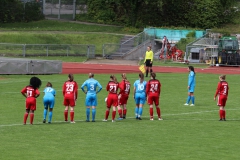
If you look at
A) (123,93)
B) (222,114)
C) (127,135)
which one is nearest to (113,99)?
(123,93)

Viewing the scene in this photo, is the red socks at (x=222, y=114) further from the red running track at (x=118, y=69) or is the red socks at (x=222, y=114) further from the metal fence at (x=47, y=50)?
the metal fence at (x=47, y=50)

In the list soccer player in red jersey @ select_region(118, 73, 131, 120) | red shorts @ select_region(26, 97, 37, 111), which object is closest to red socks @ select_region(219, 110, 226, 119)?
soccer player in red jersey @ select_region(118, 73, 131, 120)

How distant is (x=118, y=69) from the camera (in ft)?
172

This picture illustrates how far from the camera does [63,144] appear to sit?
20531mm

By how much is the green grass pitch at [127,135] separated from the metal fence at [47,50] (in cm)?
2374

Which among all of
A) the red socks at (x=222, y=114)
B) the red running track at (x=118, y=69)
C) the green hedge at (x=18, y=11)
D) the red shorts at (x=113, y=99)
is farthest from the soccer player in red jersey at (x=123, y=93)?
the green hedge at (x=18, y=11)

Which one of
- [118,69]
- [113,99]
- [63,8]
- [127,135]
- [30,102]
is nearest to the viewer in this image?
[127,135]

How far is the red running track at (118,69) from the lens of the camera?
165ft

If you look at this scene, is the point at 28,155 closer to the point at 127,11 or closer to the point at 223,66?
the point at 223,66

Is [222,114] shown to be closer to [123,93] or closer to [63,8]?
[123,93]

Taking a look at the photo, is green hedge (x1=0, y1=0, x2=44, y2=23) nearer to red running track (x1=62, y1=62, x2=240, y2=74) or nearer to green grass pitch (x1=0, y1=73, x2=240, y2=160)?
red running track (x1=62, y1=62, x2=240, y2=74)

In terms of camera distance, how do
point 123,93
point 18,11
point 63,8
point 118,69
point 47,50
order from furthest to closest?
1. point 63,8
2. point 18,11
3. point 47,50
4. point 118,69
5. point 123,93

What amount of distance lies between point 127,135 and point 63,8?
202ft

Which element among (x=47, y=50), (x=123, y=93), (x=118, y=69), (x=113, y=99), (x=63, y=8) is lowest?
(x=118, y=69)
